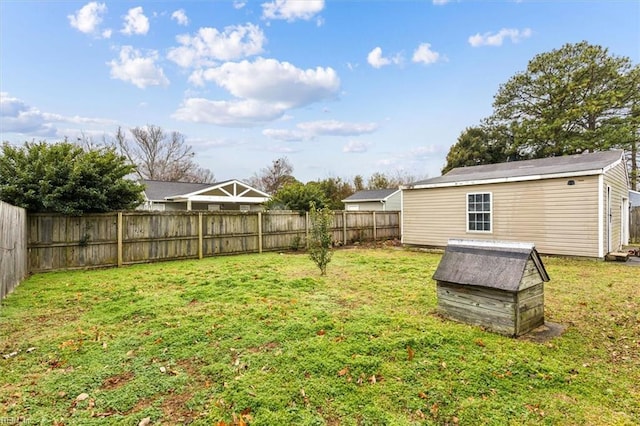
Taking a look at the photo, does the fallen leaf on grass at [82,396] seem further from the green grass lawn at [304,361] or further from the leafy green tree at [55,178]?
the leafy green tree at [55,178]

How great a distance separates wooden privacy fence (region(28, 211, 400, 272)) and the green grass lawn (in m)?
2.88

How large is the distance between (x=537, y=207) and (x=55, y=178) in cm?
1335

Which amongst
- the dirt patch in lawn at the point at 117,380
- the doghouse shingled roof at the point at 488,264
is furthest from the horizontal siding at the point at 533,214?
the dirt patch in lawn at the point at 117,380

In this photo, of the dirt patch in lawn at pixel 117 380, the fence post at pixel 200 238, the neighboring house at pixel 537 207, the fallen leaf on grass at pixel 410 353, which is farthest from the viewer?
Answer: the fence post at pixel 200 238

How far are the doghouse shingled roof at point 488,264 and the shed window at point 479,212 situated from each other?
721 centimetres

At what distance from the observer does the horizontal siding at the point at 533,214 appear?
28.7 feet

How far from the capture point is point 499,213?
33.7 ft

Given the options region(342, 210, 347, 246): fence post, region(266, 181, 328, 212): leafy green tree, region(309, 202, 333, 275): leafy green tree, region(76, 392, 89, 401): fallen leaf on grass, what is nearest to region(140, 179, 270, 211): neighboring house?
region(266, 181, 328, 212): leafy green tree

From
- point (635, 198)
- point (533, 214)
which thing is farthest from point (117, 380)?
point (635, 198)

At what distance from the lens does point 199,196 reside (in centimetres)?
1831

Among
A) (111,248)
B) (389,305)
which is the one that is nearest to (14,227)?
(111,248)

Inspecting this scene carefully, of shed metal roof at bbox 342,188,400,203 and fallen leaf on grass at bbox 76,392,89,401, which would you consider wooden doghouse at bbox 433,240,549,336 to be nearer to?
fallen leaf on grass at bbox 76,392,89,401

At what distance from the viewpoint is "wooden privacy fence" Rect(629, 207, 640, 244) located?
47.0ft

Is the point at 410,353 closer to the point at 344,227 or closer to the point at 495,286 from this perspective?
the point at 495,286
